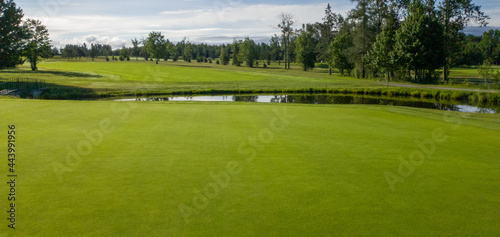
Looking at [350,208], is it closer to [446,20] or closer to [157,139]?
[157,139]

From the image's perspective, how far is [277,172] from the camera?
290 inches

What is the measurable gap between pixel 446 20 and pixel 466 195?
178 ft

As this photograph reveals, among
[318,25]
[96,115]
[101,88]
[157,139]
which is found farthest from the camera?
[318,25]

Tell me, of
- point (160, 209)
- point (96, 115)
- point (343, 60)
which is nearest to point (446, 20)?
point (343, 60)
